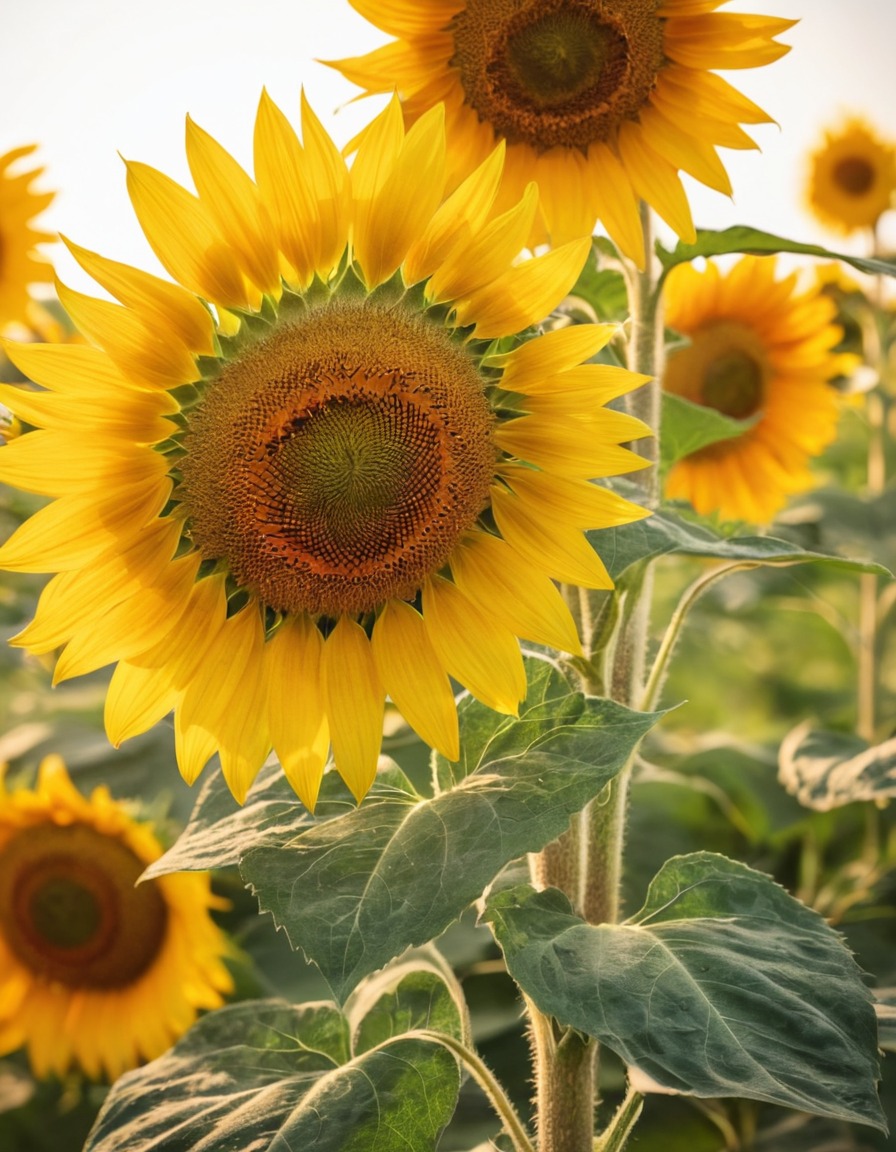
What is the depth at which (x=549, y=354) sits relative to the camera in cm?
100

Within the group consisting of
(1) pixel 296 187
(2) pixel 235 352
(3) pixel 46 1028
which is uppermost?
(1) pixel 296 187

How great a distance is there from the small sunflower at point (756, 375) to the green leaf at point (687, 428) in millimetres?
898

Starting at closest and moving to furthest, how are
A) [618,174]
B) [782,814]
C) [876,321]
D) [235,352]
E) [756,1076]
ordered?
1. [756,1076]
2. [235,352]
3. [618,174]
4. [782,814]
5. [876,321]

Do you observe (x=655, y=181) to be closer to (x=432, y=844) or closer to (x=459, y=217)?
(x=459, y=217)

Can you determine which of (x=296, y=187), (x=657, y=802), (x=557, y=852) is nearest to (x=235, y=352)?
(x=296, y=187)

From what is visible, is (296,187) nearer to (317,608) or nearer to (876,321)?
(317,608)

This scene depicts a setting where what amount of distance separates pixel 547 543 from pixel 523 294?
20 centimetres

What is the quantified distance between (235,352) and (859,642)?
1.75 metres

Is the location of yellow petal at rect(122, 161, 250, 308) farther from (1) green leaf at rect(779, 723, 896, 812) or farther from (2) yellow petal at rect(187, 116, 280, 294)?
(1) green leaf at rect(779, 723, 896, 812)

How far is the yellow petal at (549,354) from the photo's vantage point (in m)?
0.98

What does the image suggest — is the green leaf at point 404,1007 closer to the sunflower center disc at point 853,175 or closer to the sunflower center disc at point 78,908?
the sunflower center disc at point 78,908

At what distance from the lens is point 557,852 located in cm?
110

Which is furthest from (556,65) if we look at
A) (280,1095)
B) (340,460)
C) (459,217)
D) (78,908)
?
(78,908)

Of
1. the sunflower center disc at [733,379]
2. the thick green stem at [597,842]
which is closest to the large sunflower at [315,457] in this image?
the thick green stem at [597,842]
